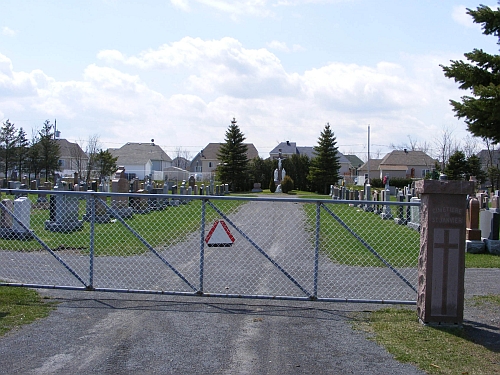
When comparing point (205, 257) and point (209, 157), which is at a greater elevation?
point (209, 157)

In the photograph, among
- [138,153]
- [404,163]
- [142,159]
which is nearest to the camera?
[142,159]

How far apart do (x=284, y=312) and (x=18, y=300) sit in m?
3.64

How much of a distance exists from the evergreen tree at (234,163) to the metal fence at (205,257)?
46.0 m

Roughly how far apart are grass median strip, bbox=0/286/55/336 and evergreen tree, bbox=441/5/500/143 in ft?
21.5

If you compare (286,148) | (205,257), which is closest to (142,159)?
(286,148)

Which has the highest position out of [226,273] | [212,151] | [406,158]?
[212,151]

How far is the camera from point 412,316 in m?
7.39

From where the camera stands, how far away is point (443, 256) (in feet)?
22.7

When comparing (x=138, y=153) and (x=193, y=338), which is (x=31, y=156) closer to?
(x=138, y=153)

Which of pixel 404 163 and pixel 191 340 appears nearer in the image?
pixel 191 340

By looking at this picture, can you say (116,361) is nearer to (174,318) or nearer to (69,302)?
(174,318)

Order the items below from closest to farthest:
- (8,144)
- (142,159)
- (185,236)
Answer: (185,236) → (8,144) → (142,159)

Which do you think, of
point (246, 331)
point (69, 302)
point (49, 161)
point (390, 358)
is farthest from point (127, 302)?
point (49, 161)

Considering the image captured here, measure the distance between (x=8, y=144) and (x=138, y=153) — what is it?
3854 cm
